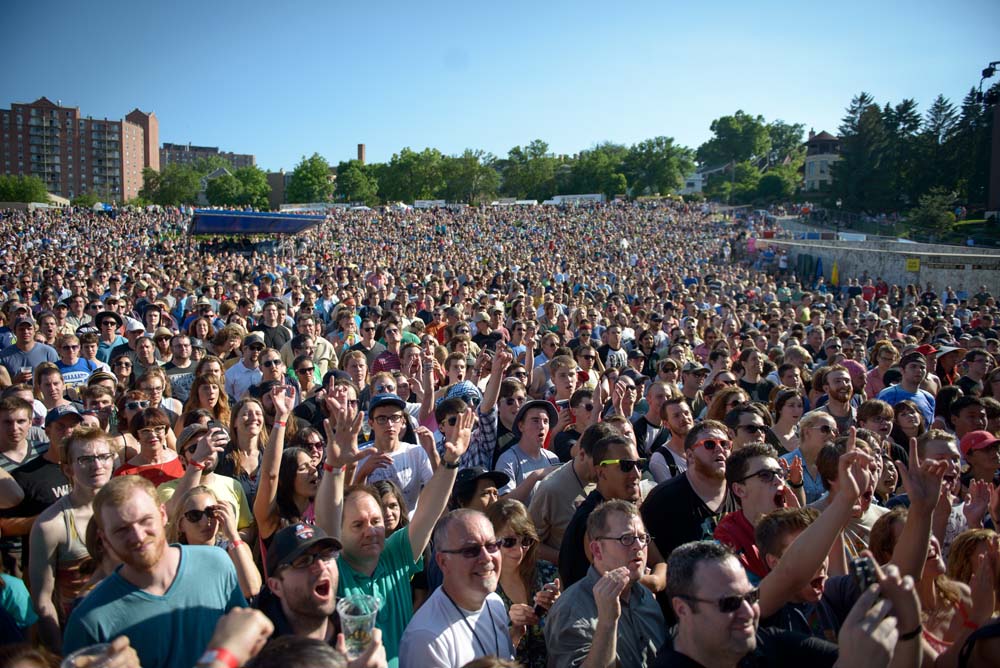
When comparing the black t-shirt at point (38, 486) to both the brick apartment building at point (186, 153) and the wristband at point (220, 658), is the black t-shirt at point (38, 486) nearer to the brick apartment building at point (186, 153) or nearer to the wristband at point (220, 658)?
the wristband at point (220, 658)

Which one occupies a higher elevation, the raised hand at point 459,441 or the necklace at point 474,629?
the raised hand at point 459,441

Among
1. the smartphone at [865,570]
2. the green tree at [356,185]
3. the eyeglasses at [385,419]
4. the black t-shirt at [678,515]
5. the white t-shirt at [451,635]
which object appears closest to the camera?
the smartphone at [865,570]

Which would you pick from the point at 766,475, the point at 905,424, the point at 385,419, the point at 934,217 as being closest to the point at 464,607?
the point at 766,475

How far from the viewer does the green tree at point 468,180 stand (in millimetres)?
96062

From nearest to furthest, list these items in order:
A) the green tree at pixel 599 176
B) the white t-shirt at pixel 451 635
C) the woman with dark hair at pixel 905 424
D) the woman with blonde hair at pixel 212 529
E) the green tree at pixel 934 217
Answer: the white t-shirt at pixel 451 635, the woman with blonde hair at pixel 212 529, the woman with dark hair at pixel 905 424, the green tree at pixel 934 217, the green tree at pixel 599 176

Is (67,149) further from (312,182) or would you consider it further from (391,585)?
(391,585)

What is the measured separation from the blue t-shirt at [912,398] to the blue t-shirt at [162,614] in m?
6.24

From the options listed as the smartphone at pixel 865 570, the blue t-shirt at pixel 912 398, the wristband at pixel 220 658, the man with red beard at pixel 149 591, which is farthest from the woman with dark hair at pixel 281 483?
the blue t-shirt at pixel 912 398

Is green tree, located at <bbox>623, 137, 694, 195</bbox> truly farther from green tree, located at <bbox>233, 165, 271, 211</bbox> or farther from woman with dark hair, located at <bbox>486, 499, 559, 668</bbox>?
woman with dark hair, located at <bbox>486, 499, 559, 668</bbox>

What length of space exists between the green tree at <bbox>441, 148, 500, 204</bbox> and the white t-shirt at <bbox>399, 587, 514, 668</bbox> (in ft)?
308

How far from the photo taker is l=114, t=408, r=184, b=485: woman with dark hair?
4.12 meters

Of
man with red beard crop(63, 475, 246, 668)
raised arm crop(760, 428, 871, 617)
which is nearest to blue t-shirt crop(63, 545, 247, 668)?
man with red beard crop(63, 475, 246, 668)

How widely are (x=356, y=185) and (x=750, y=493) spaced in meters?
102

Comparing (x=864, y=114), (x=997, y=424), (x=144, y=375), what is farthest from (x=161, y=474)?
(x=864, y=114)
